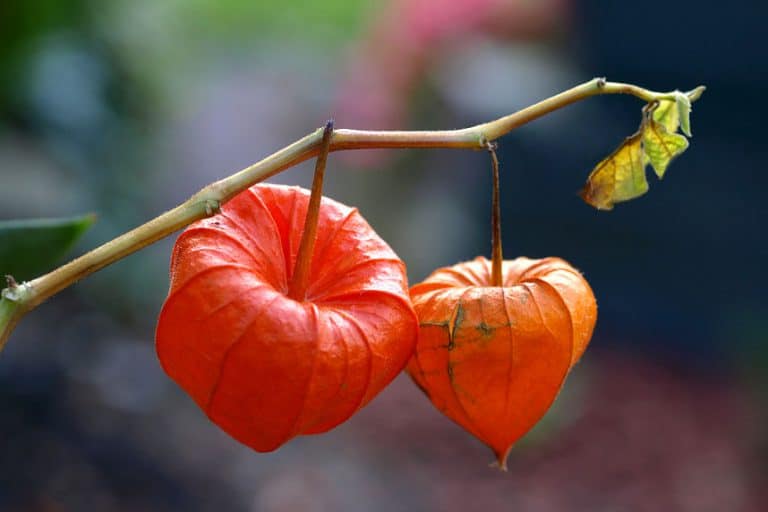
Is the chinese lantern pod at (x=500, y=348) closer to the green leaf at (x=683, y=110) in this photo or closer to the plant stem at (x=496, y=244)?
the plant stem at (x=496, y=244)

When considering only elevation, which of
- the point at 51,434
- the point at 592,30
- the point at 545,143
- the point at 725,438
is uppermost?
the point at 592,30

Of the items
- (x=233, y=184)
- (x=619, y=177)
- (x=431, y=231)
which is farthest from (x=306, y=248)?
(x=431, y=231)

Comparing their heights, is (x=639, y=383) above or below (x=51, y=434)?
below

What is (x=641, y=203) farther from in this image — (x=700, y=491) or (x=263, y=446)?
(x=263, y=446)

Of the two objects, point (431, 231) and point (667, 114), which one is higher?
point (667, 114)

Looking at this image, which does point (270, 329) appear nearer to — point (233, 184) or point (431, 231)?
point (233, 184)

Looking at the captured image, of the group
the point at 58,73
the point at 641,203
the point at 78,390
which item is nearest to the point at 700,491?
the point at 641,203


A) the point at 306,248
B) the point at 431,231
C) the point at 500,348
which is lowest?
the point at 431,231

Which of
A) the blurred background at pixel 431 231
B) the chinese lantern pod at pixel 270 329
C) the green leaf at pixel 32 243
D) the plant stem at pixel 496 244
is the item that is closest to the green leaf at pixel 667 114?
the plant stem at pixel 496 244
